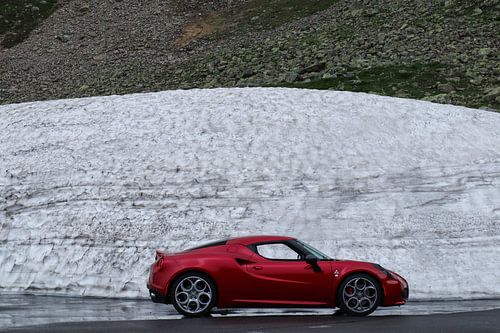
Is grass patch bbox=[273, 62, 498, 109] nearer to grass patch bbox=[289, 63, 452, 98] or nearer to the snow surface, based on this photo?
grass patch bbox=[289, 63, 452, 98]

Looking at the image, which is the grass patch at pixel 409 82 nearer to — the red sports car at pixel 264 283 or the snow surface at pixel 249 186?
the snow surface at pixel 249 186

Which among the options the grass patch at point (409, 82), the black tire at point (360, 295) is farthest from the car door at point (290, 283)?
the grass patch at point (409, 82)

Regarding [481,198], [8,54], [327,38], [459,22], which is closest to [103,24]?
[8,54]

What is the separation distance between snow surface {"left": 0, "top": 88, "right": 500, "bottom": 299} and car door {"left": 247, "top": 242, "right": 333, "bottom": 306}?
363 cm

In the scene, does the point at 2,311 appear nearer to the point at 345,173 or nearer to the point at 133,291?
the point at 133,291

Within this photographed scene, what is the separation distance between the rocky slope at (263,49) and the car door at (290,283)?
32559 millimetres

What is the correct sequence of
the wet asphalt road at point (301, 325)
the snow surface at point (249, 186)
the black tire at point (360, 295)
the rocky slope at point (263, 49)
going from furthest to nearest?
the rocky slope at point (263, 49) < the snow surface at point (249, 186) < the black tire at point (360, 295) < the wet asphalt road at point (301, 325)

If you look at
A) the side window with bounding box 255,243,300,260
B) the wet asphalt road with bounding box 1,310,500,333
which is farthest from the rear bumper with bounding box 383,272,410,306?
the side window with bounding box 255,243,300,260

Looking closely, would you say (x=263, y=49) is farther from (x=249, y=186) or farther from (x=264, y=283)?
(x=264, y=283)

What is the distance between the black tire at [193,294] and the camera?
12234 mm

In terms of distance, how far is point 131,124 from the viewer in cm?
2047

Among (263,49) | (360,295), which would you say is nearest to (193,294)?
(360,295)

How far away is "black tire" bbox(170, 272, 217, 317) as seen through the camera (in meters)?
12.2

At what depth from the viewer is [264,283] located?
12188 millimetres
